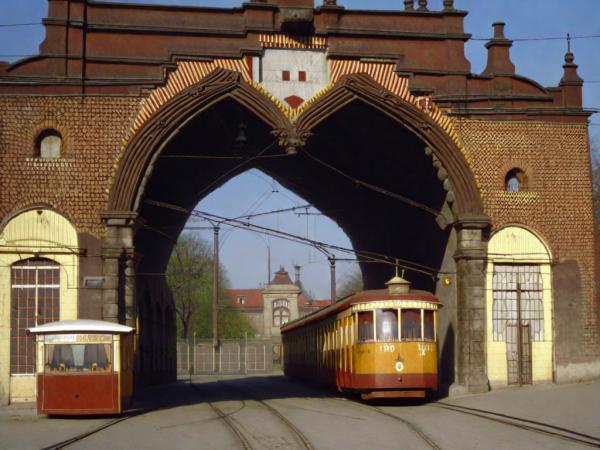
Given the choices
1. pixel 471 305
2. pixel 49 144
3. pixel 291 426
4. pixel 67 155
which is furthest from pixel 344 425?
pixel 49 144

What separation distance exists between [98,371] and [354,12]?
13.0 meters

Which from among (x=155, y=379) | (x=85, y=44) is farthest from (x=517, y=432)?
(x=155, y=379)

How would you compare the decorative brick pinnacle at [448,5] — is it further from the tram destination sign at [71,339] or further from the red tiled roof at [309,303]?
the red tiled roof at [309,303]

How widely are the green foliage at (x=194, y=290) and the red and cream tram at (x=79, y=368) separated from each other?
56.6 m

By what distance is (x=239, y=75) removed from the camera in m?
28.9

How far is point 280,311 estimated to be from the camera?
376ft

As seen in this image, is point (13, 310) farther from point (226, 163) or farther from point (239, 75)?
point (226, 163)

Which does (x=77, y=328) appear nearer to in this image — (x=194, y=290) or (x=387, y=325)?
(x=387, y=325)

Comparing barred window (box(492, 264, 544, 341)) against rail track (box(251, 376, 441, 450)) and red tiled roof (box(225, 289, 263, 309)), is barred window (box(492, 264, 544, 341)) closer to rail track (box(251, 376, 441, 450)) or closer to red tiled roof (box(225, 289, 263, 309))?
rail track (box(251, 376, 441, 450))

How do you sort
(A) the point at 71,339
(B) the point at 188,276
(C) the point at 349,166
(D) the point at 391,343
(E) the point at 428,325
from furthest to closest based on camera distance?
1. (B) the point at 188,276
2. (C) the point at 349,166
3. (E) the point at 428,325
4. (D) the point at 391,343
5. (A) the point at 71,339

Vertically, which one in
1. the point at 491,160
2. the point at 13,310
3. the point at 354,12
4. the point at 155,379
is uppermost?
the point at 354,12

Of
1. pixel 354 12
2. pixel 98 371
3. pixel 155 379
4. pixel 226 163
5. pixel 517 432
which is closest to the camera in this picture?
pixel 517 432

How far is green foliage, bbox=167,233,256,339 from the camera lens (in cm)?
8419

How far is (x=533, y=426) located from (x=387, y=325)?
7201 mm
